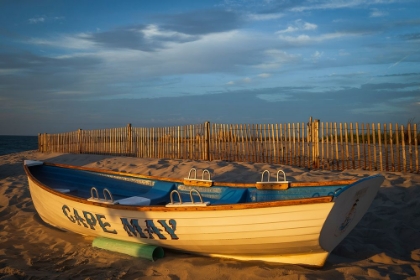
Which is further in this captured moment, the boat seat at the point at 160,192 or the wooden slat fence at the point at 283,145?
the wooden slat fence at the point at 283,145

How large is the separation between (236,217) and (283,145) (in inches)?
319

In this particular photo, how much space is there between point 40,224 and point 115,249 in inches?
98.4

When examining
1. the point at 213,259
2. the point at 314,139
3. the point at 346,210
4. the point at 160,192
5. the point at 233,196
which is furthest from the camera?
the point at 314,139

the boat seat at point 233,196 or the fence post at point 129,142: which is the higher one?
the fence post at point 129,142

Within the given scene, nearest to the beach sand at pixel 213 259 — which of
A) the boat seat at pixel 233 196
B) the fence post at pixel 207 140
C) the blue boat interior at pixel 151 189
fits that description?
the blue boat interior at pixel 151 189

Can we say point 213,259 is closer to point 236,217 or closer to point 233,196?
point 236,217

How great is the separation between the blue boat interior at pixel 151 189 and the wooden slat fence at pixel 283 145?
587cm

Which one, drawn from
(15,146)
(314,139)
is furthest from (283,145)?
(15,146)

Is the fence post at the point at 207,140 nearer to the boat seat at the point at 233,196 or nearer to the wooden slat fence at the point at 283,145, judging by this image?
the wooden slat fence at the point at 283,145

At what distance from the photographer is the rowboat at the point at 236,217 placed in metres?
4.37

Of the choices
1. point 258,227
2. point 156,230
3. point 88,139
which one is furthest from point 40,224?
point 88,139

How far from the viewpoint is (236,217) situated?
15.3 ft

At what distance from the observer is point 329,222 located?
430cm

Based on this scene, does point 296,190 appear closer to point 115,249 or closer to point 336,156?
point 115,249
